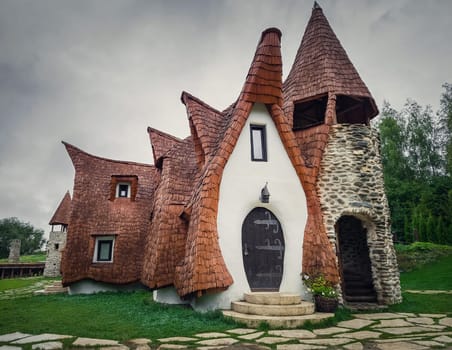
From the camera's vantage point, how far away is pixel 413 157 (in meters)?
29.0

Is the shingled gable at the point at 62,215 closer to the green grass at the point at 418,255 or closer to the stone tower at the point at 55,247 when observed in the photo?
the stone tower at the point at 55,247

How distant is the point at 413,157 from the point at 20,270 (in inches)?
1645

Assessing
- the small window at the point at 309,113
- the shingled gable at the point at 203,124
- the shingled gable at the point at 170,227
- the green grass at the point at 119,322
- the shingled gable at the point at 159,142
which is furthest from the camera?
the shingled gable at the point at 159,142

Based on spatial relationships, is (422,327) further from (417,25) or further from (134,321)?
(417,25)

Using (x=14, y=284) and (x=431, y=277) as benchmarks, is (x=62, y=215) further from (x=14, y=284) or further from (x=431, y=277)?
(x=431, y=277)

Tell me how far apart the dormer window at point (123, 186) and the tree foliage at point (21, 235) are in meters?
53.5

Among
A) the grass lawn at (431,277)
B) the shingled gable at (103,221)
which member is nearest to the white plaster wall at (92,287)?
the shingled gable at (103,221)

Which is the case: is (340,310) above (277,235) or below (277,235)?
below

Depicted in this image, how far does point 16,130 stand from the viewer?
1431 cm

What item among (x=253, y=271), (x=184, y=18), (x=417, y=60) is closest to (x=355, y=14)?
(x=184, y=18)

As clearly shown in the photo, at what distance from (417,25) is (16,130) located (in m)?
20.9

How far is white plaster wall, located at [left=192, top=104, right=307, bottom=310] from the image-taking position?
7.05 meters

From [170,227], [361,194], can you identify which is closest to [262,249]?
[170,227]

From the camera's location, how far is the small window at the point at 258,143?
27.1 feet
